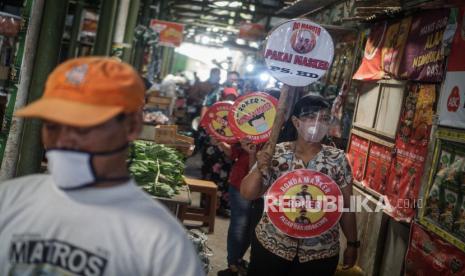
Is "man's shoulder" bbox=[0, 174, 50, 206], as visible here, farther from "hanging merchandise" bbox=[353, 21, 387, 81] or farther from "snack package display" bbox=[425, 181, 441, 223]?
"hanging merchandise" bbox=[353, 21, 387, 81]

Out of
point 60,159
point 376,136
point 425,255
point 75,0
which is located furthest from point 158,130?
point 75,0

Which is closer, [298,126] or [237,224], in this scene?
[298,126]

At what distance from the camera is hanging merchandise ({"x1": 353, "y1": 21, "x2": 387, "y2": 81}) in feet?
23.7

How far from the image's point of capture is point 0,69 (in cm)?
559

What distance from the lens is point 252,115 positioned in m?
4.97

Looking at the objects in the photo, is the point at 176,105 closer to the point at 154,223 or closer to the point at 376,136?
the point at 376,136

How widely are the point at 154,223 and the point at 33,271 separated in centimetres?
43

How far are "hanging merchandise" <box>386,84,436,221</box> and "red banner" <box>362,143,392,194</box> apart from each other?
0.17 meters

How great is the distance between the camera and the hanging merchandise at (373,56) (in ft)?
23.7

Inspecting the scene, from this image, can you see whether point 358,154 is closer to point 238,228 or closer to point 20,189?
point 238,228

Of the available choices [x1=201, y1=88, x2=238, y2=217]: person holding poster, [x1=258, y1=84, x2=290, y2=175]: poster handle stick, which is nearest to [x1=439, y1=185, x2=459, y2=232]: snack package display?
[x1=258, y1=84, x2=290, y2=175]: poster handle stick

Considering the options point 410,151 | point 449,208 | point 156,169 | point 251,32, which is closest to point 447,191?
point 449,208

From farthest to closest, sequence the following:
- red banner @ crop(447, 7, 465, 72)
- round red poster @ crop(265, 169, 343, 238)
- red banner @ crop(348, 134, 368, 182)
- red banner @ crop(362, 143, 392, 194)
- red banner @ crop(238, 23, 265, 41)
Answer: red banner @ crop(238, 23, 265, 41)
red banner @ crop(348, 134, 368, 182)
red banner @ crop(362, 143, 392, 194)
red banner @ crop(447, 7, 465, 72)
round red poster @ crop(265, 169, 343, 238)

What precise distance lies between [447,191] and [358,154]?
299 centimetres
